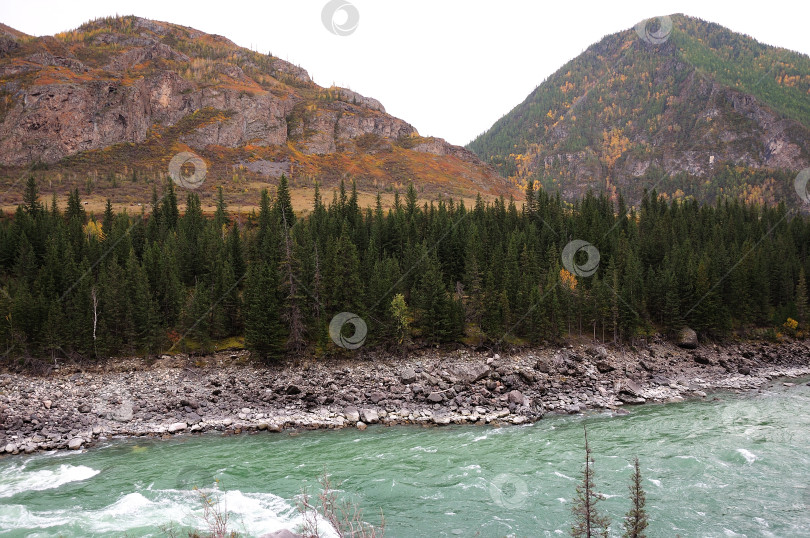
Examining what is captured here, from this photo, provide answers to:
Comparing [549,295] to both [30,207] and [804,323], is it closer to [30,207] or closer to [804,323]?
[804,323]

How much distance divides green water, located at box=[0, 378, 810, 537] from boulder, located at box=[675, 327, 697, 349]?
23736 millimetres

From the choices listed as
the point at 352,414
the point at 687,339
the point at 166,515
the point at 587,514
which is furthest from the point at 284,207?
the point at 587,514

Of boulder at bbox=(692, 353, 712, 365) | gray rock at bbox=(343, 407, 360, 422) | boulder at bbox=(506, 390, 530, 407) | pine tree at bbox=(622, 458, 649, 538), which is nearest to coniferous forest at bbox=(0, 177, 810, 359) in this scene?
boulder at bbox=(692, 353, 712, 365)

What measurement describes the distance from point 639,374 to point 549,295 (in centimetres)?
1402

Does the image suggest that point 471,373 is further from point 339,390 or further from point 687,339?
point 687,339

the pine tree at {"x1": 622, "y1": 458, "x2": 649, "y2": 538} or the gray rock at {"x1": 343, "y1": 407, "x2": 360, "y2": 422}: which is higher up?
the pine tree at {"x1": 622, "y1": 458, "x2": 649, "y2": 538}

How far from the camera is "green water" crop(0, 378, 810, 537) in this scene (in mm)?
19031

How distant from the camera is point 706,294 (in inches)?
2384

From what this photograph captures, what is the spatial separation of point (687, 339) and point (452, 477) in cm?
4876

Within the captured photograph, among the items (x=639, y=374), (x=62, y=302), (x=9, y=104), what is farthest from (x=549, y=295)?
(x=9, y=104)

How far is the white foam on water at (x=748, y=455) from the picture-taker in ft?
81.5

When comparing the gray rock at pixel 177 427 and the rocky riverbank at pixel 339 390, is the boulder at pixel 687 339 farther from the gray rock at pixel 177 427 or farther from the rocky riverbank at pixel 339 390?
the gray rock at pixel 177 427

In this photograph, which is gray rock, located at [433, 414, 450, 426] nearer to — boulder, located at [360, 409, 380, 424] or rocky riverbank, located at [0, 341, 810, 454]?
rocky riverbank, located at [0, 341, 810, 454]

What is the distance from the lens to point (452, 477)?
24.2 meters
